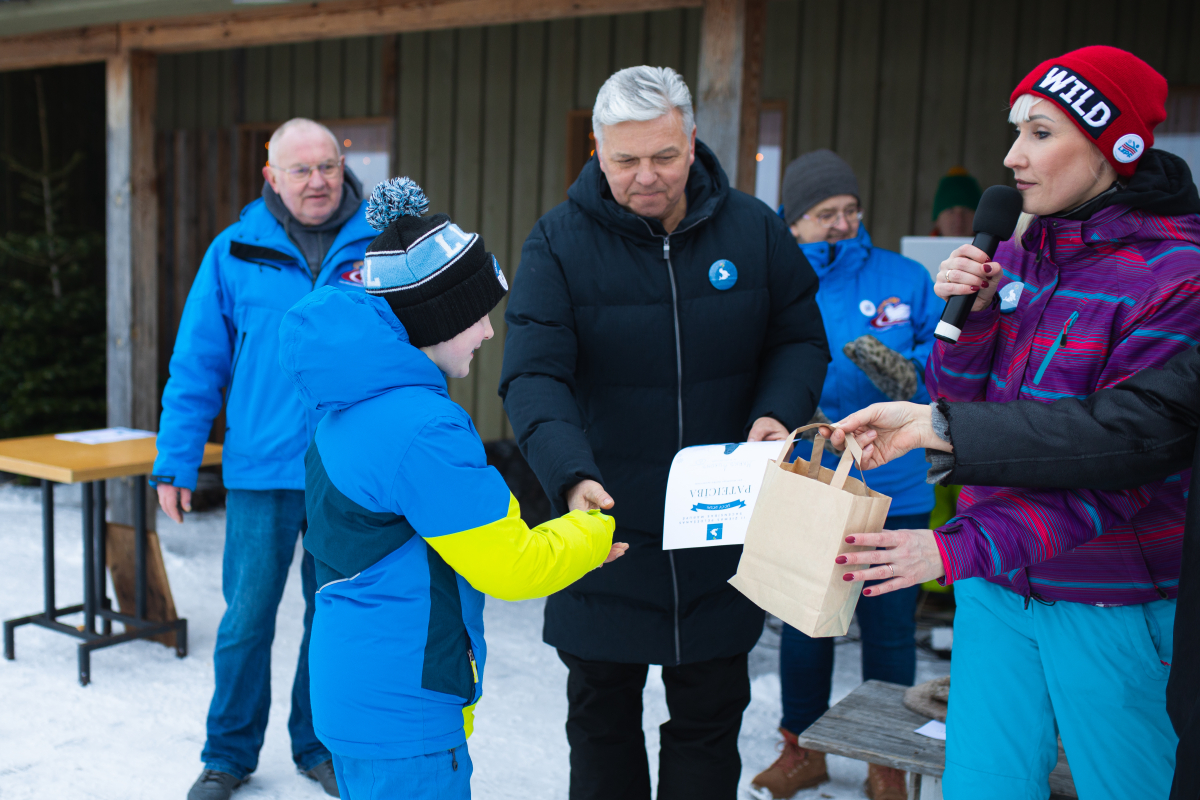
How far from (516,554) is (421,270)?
52 cm

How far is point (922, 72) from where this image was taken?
560 cm

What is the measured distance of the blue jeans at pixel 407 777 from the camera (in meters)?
1.79

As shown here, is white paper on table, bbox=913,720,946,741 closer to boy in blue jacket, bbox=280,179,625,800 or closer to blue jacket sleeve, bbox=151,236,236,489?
boy in blue jacket, bbox=280,179,625,800

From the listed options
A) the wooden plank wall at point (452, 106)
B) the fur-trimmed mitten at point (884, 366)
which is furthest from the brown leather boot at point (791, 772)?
the wooden plank wall at point (452, 106)

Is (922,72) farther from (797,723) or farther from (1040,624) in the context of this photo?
(1040,624)

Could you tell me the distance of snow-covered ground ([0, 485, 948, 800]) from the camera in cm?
307

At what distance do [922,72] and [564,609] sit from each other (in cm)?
441

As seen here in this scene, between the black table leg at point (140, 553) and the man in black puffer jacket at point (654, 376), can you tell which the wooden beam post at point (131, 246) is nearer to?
the black table leg at point (140, 553)

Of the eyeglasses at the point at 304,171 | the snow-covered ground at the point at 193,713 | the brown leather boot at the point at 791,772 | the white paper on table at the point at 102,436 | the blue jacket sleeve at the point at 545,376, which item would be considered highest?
the eyeglasses at the point at 304,171

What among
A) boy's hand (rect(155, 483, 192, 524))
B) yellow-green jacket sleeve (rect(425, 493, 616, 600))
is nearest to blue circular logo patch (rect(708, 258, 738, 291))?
yellow-green jacket sleeve (rect(425, 493, 616, 600))

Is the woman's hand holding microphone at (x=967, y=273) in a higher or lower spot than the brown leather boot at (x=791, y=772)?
higher

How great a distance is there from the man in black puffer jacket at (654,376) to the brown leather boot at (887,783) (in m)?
0.76

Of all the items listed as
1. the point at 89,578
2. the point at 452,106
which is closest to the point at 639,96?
the point at 89,578

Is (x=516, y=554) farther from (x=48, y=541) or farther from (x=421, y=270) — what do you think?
(x=48, y=541)
